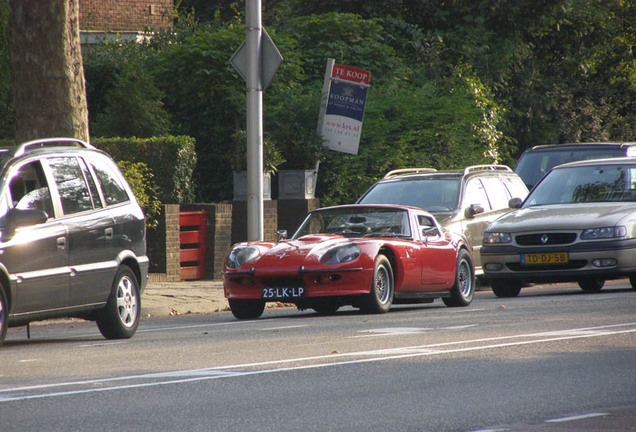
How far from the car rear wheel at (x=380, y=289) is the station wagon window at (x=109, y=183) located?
3.03m

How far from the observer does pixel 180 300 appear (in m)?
16.6

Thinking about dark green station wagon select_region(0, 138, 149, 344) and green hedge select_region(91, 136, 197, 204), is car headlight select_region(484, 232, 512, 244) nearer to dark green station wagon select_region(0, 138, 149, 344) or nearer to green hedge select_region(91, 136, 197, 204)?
dark green station wagon select_region(0, 138, 149, 344)

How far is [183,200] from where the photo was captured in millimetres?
21266

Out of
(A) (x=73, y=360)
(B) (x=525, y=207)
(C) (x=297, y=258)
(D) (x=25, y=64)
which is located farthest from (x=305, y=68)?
(A) (x=73, y=360)

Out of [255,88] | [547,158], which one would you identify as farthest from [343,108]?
[255,88]

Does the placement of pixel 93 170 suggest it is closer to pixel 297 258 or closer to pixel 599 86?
pixel 297 258

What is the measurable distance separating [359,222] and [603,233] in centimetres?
336

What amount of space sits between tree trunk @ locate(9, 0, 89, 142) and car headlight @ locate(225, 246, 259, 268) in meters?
3.29

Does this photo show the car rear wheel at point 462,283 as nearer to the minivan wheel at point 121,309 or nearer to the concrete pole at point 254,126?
the concrete pole at point 254,126

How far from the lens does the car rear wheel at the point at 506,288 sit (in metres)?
17.2

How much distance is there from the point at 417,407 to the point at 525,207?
11.3 metres

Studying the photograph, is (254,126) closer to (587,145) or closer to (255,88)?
(255,88)

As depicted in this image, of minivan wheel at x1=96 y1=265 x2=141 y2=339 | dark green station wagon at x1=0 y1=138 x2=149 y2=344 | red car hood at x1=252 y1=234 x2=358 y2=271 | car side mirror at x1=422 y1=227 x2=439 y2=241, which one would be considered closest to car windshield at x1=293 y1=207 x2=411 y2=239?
car side mirror at x1=422 y1=227 x2=439 y2=241

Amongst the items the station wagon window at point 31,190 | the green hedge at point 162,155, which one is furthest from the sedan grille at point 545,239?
the station wagon window at point 31,190
